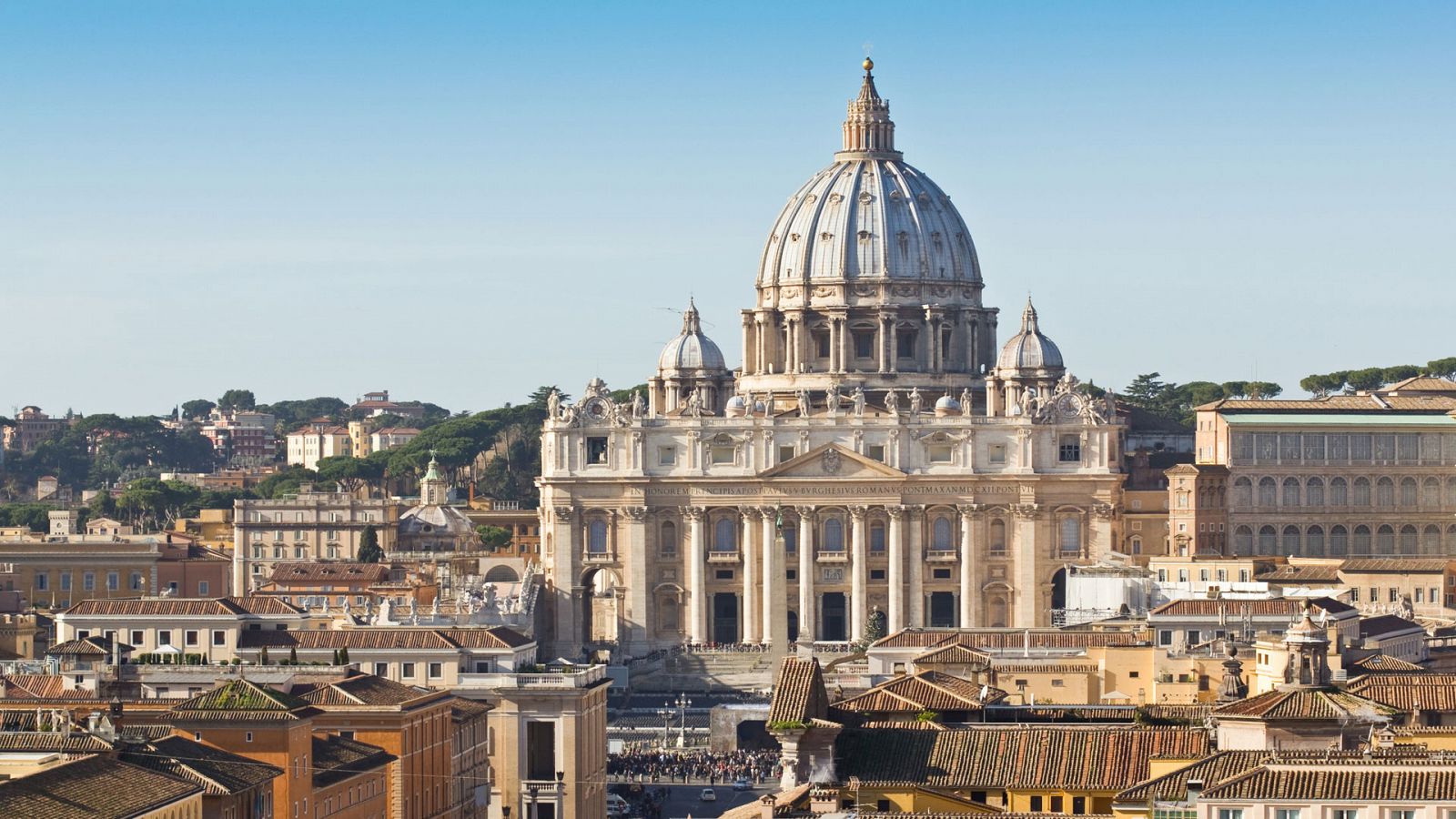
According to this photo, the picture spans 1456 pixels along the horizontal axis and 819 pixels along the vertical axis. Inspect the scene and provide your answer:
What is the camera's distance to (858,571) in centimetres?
15012

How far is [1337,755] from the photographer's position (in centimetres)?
4584

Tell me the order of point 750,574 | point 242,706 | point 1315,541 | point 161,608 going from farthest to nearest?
A: point 750,574 < point 1315,541 < point 161,608 < point 242,706

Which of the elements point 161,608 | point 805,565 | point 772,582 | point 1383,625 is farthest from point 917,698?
point 805,565

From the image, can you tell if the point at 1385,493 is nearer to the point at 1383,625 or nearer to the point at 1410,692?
the point at 1383,625

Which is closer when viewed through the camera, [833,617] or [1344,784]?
[1344,784]

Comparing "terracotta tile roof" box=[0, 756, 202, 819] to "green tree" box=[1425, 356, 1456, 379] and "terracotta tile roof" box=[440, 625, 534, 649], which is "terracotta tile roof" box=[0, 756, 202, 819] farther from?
"green tree" box=[1425, 356, 1456, 379]

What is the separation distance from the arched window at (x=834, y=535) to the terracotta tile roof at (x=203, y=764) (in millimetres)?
89571

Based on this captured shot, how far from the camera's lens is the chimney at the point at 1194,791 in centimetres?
4459

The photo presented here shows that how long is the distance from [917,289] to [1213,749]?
387 feet

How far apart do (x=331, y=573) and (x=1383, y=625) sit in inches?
1976

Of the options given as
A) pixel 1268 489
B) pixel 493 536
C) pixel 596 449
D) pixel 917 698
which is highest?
pixel 596 449

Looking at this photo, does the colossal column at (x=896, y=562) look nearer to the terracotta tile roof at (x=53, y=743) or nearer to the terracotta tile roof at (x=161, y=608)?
the terracotta tile roof at (x=161, y=608)

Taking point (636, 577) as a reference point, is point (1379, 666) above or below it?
below

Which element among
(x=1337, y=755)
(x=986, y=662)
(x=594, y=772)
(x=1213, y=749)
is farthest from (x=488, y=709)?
(x=1337, y=755)
